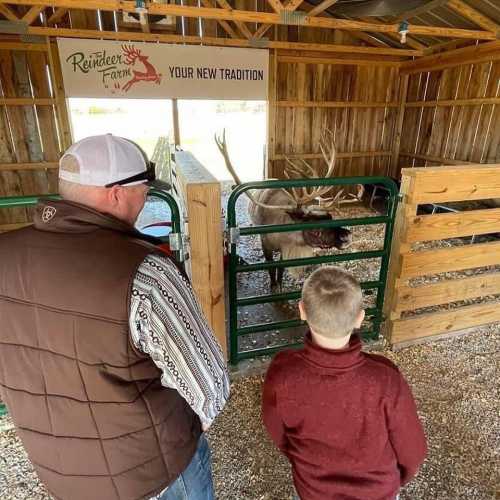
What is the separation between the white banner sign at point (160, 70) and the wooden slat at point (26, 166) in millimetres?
1316

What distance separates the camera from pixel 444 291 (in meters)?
2.89

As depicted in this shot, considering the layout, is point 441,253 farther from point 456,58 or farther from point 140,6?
point 456,58

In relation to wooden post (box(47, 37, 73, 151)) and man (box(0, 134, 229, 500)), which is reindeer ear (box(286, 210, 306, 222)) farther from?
wooden post (box(47, 37, 73, 151))

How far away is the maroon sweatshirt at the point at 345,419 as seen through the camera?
1.02 meters

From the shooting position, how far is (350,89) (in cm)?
803

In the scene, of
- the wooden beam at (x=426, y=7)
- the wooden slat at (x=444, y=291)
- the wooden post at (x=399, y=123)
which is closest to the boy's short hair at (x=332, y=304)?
the wooden slat at (x=444, y=291)

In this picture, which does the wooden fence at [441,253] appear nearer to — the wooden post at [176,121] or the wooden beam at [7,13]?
the wooden post at [176,121]

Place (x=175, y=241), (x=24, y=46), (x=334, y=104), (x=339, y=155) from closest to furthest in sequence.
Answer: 1. (x=175, y=241)
2. (x=24, y=46)
3. (x=334, y=104)
4. (x=339, y=155)

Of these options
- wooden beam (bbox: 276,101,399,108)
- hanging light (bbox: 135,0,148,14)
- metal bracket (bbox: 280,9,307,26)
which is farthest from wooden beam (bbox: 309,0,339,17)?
hanging light (bbox: 135,0,148,14)

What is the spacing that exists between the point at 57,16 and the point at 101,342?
7.21m

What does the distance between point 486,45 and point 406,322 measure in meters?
5.80

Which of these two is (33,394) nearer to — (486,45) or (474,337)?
(474,337)

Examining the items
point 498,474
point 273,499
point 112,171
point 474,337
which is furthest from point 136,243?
point 474,337

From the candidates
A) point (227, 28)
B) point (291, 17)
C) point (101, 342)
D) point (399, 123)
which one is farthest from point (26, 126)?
point (399, 123)
